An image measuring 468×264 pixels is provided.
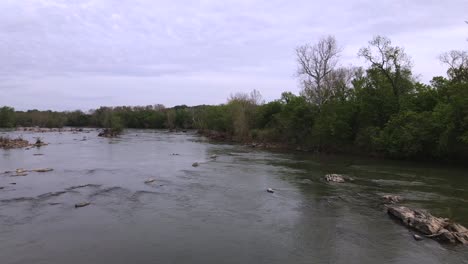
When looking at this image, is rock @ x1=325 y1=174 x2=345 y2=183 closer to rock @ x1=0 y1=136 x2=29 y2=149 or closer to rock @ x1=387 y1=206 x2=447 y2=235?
rock @ x1=387 y1=206 x2=447 y2=235

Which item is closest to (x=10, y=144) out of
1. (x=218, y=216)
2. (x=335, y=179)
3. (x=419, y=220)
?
(x=218, y=216)

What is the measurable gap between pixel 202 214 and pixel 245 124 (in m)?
54.9

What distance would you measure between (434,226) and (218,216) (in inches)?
361

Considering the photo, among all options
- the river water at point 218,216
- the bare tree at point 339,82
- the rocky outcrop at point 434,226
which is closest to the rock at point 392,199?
the river water at point 218,216

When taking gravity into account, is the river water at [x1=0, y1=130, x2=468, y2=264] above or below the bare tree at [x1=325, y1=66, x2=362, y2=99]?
below

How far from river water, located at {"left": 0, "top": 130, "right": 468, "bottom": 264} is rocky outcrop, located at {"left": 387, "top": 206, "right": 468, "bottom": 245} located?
49 cm

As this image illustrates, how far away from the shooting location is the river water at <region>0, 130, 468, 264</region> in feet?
42.4

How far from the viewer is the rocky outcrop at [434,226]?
14109mm

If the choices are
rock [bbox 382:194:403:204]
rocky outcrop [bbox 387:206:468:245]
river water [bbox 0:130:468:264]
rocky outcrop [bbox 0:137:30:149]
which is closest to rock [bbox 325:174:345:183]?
river water [bbox 0:130:468:264]

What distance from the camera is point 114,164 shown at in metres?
34.5

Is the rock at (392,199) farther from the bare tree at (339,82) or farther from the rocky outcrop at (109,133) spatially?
the rocky outcrop at (109,133)

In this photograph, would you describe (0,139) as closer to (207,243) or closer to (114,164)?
(114,164)

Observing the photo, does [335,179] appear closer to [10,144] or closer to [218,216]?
[218,216]

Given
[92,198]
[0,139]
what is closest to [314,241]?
[92,198]
